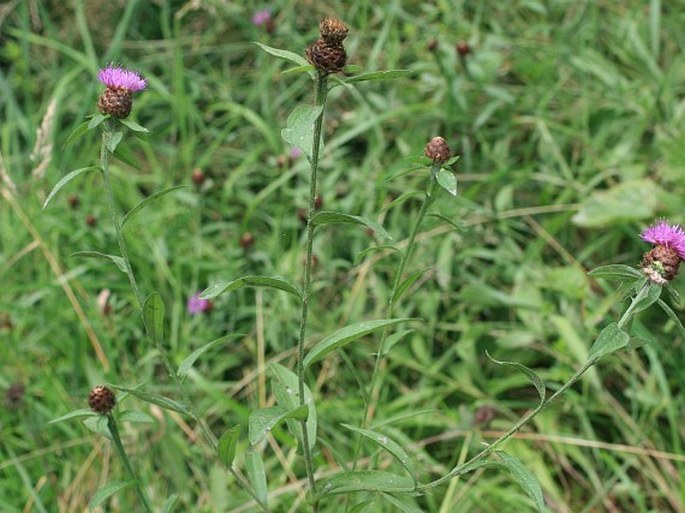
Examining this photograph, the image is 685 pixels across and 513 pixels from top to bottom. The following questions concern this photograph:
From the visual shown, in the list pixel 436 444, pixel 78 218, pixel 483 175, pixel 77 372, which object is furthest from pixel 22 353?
pixel 483 175

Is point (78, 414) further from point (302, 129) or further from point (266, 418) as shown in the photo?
point (302, 129)

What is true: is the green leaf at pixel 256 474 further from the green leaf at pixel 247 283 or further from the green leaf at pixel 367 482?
the green leaf at pixel 247 283

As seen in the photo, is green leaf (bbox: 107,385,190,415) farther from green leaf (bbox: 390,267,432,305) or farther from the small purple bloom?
the small purple bloom

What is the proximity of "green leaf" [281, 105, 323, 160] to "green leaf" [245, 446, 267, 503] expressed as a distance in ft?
1.37

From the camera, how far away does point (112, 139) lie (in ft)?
3.04

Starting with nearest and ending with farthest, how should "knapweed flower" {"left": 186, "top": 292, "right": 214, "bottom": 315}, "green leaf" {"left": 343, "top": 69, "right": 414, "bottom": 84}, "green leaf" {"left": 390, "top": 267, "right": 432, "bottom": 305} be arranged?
"green leaf" {"left": 343, "top": 69, "right": 414, "bottom": 84}, "green leaf" {"left": 390, "top": 267, "right": 432, "bottom": 305}, "knapweed flower" {"left": 186, "top": 292, "right": 214, "bottom": 315}

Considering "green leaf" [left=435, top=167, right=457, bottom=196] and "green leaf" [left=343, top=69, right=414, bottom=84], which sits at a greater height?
"green leaf" [left=343, top=69, right=414, bottom=84]

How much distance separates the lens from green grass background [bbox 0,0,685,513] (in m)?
1.65

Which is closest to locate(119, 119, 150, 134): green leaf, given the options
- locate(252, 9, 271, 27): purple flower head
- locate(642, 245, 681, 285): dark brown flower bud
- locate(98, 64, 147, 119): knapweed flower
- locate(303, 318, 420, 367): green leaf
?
locate(98, 64, 147, 119): knapweed flower

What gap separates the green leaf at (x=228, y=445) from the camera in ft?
3.20

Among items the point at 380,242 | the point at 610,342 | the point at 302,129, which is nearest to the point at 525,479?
the point at 610,342

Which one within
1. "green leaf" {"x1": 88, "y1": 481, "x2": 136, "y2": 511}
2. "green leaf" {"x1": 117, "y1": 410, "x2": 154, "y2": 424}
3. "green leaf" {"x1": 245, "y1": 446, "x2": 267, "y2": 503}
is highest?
"green leaf" {"x1": 117, "y1": 410, "x2": 154, "y2": 424}

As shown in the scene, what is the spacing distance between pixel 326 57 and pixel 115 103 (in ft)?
0.82

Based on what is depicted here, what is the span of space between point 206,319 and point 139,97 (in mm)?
846
